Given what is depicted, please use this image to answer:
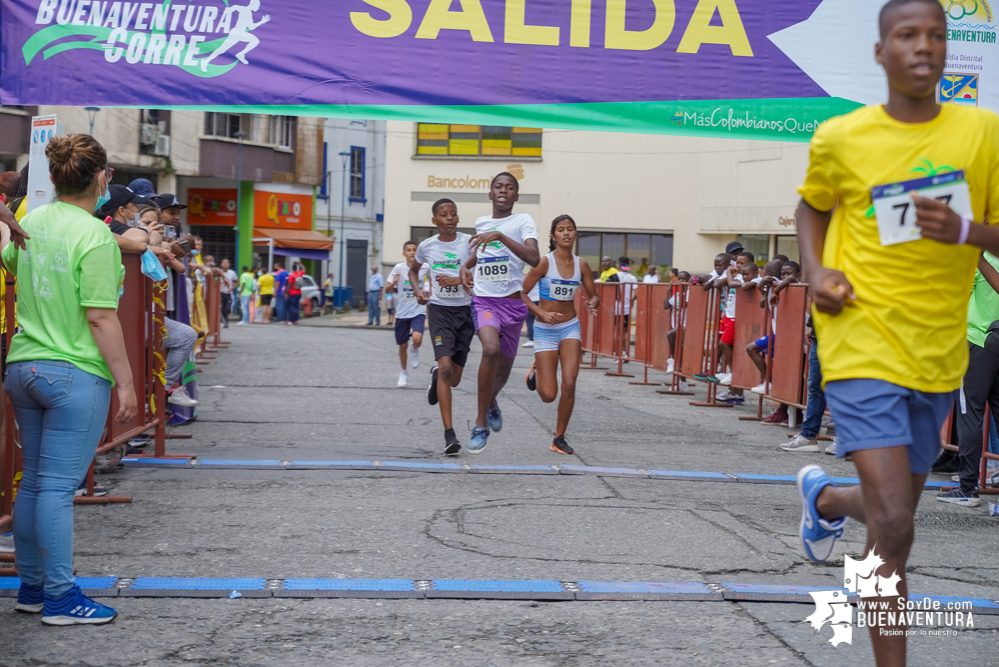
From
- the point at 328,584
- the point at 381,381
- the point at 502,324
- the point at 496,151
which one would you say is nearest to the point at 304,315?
the point at 496,151

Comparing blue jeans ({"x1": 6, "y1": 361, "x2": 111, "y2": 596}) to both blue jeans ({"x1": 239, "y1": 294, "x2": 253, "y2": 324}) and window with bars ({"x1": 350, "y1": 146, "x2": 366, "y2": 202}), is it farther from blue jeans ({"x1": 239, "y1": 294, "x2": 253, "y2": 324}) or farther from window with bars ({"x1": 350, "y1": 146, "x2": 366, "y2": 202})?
window with bars ({"x1": 350, "y1": 146, "x2": 366, "y2": 202})

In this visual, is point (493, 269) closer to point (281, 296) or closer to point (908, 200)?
point (908, 200)

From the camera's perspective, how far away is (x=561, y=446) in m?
8.47

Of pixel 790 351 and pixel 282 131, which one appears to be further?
pixel 282 131

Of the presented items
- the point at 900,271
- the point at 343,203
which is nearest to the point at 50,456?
the point at 900,271

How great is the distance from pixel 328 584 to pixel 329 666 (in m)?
0.96

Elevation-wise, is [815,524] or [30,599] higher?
[815,524]

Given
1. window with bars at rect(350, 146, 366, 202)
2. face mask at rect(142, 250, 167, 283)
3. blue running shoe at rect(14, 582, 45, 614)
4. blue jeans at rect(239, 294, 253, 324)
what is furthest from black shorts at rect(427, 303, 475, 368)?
window with bars at rect(350, 146, 366, 202)

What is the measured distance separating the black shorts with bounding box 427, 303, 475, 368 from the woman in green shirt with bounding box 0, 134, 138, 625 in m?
4.52

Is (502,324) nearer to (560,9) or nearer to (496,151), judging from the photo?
(560,9)

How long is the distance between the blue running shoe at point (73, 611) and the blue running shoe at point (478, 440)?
438cm

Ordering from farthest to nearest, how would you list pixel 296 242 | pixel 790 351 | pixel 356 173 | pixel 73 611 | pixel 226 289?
pixel 356 173
pixel 296 242
pixel 226 289
pixel 790 351
pixel 73 611

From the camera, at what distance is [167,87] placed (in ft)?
22.9

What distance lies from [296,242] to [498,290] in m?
38.5
